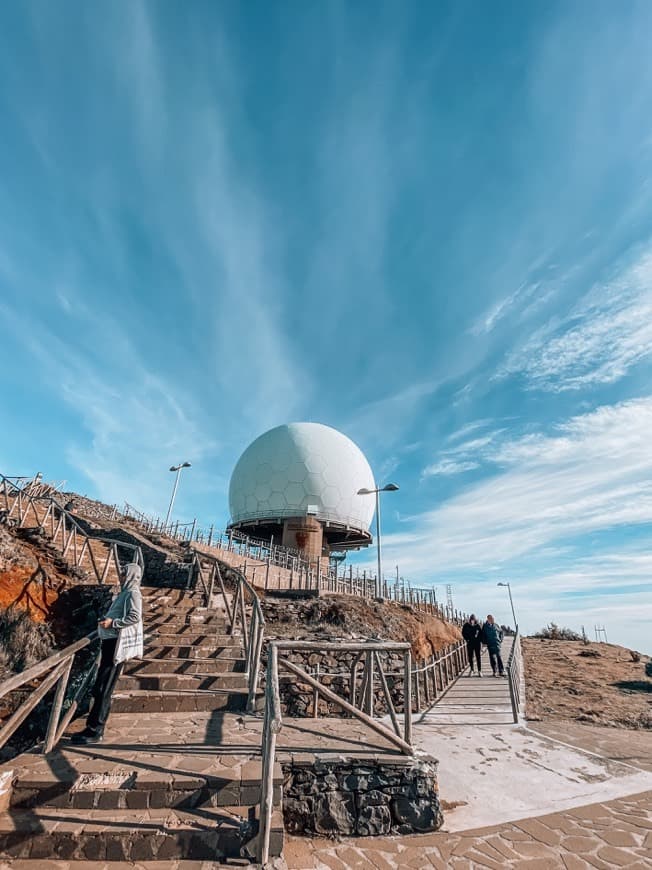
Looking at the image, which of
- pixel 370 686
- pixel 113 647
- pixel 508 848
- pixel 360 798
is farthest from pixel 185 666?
pixel 508 848

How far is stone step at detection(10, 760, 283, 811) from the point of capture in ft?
10.6

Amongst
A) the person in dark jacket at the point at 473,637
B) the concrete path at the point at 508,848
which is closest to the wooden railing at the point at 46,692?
the concrete path at the point at 508,848

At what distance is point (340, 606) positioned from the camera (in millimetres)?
13727

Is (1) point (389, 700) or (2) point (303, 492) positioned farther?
(2) point (303, 492)

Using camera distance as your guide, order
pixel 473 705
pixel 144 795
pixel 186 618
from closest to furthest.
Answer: pixel 144 795 < pixel 186 618 < pixel 473 705

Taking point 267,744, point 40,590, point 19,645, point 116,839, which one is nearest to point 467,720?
point 267,744

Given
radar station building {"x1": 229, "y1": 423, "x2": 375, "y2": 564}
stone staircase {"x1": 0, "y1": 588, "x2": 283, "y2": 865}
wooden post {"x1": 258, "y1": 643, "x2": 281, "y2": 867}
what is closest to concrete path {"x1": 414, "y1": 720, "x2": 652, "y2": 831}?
wooden post {"x1": 258, "y1": 643, "x2": 281, "y2": 867}

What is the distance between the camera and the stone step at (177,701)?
5175mm

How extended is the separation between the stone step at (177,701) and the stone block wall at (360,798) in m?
1.94

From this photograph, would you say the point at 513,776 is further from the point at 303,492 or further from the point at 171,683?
the point at 303,492

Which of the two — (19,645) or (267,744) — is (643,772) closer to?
(267,744)

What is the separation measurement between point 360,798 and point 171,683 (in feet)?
9.80

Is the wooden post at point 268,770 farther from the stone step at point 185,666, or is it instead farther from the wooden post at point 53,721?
the stone step at point 185,666

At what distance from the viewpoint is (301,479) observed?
28.5 meters
